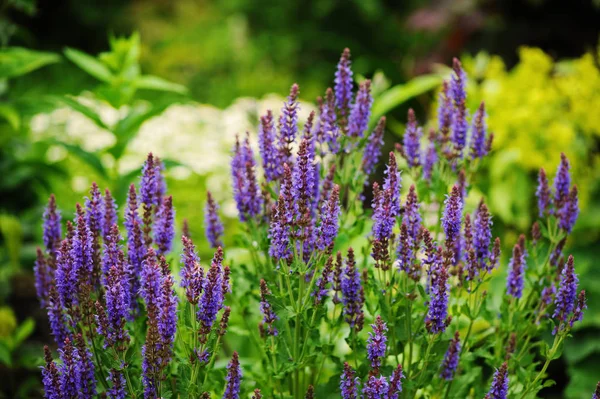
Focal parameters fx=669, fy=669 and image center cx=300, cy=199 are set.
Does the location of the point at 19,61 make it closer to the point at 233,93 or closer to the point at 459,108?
the point at 459,108

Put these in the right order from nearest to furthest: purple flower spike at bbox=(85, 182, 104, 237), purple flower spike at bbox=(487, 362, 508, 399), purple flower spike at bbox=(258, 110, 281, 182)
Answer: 1. purple flower spike at bbox=(487, 362, 508, 399)
2. purple flower spike at bbox=(85, 182, 104, 237)
3. purple flower spike at bbox=(258, 110, 281, 182)

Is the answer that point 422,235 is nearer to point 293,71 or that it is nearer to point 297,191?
point 297,191

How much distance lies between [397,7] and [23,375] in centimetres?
1052

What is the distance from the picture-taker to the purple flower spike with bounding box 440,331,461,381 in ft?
7.90

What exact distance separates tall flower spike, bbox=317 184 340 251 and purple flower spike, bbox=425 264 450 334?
358 millimetres

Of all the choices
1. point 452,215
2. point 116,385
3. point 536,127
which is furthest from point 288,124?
point 536,127

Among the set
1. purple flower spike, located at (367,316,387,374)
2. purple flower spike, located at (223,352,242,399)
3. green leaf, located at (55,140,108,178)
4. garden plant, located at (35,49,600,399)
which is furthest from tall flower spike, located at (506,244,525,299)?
green leaf, located at (55,140,108,178)

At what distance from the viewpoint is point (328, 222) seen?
210 centimetres

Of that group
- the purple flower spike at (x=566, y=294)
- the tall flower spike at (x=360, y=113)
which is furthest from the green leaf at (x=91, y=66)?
the purple flower spike at (x=566, y=294)

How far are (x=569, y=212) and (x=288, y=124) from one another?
1191 mm

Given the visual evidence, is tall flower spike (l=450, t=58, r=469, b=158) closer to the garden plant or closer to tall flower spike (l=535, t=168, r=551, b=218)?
the garden plant

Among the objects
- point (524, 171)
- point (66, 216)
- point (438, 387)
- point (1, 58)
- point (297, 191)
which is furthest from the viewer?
point (524, 171)

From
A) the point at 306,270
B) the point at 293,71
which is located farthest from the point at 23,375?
the point at 293,71

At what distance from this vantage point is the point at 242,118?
7430 millimetres
